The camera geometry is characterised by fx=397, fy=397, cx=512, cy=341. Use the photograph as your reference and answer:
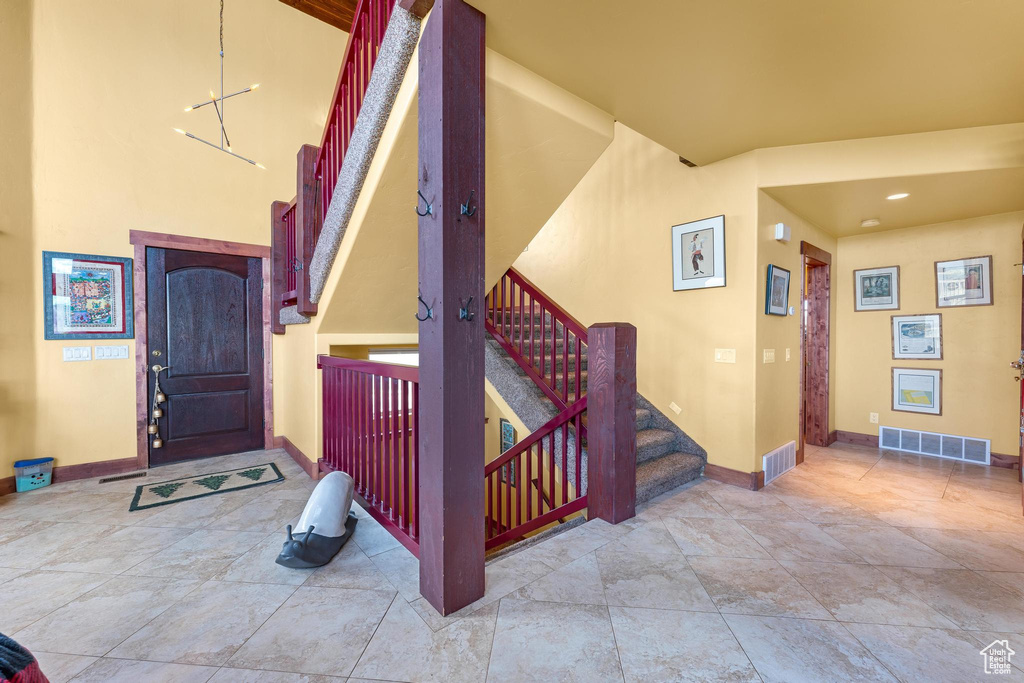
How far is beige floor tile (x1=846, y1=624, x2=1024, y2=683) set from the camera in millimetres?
1331

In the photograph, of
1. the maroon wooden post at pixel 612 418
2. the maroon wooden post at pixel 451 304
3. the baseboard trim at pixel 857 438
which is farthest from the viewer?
the baseboard trim at pixel 857 438

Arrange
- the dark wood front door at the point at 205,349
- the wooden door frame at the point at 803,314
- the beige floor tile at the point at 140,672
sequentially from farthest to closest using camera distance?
the wooden door frame at the point at 803,314
the dark wood front door at the point at 205,349
the beige floor tile at the point at 140,672

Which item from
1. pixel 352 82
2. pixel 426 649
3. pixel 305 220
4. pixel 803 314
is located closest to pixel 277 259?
pixel 305 220

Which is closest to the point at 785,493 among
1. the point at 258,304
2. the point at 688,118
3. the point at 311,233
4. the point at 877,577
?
the point at 877,577

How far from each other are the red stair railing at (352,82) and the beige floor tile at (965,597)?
3.67 meters

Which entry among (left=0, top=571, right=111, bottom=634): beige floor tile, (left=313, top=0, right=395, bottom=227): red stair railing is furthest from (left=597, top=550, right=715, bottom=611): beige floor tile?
(left=313, top=0, right=395, bottom=227): red stair railing

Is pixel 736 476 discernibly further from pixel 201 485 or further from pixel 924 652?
pixel 201 485

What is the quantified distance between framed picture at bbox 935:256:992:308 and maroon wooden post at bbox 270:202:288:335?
6391 millimetres

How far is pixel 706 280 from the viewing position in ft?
10.6

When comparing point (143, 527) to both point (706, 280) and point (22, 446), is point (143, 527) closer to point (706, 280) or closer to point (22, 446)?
point (22, 446)

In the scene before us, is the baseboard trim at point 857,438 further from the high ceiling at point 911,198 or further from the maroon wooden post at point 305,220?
the maroon wooden post at point 305,220

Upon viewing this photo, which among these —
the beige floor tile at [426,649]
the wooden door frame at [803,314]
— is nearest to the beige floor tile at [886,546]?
the wooden door frame at [803,314]

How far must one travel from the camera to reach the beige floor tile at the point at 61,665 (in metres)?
1.27

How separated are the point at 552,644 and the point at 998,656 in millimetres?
1594
